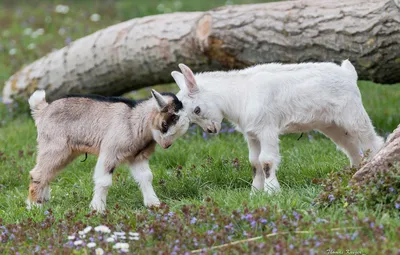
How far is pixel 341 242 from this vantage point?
468 centimetres

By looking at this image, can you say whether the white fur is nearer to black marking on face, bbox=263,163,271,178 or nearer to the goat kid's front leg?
the goat kid's front leg

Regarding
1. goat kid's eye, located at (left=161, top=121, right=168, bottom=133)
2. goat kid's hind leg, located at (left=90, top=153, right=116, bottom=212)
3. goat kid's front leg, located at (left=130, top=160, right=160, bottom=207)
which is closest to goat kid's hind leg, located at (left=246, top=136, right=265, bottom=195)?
goat kid's eye, located at (left=161, top=121, right=168, bottom=133)

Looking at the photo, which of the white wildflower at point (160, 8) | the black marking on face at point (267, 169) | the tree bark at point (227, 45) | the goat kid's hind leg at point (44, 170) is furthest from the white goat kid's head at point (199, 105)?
the white wildflower at point (160, 8)

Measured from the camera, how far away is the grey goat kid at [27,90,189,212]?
6.50 metres

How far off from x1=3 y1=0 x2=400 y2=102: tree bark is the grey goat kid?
86.3 inches

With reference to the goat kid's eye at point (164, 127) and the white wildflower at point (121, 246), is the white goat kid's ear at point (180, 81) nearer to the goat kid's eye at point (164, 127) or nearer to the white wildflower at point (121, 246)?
the goat kid's eye at point (164, 127)

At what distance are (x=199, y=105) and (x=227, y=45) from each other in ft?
7.26

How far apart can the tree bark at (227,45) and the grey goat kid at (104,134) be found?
2191 mm

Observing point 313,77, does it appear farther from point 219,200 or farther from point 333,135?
point 219,200

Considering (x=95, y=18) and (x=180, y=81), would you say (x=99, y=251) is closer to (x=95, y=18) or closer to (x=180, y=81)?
(x=180, y=81)

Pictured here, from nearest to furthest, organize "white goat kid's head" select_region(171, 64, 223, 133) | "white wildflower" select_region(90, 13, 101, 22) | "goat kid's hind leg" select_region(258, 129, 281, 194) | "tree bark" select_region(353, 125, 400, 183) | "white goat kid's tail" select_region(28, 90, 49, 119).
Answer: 1. "tree bark" select_region(353, 125, 400, 183)
2. "goat kid's hind leg" select_region(258, 129, 281, 194)
3. "white goat kid's head" select_region(171, 64, 223, 133)
4. "white goat kid's tail" select_region(28, 90, 49, 119)
5. "white wildflower" select_region(90, 13, 101, 22)

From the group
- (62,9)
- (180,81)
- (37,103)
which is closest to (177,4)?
(62,9)

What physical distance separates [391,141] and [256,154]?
148 centimetres

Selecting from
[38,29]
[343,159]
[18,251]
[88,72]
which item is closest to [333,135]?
[343,159]
